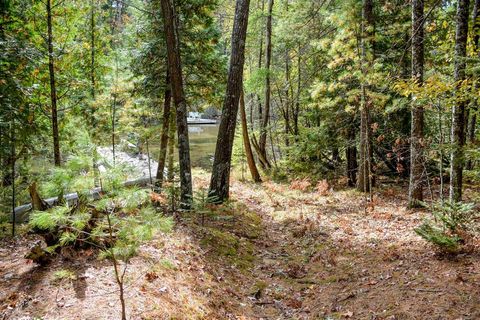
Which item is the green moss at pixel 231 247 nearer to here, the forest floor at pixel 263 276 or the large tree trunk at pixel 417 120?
the forest floor at pixel 263 276

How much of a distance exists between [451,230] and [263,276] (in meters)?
3.58

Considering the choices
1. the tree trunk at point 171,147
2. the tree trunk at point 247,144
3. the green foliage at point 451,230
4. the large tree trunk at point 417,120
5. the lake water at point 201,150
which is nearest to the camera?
the green foliage at point 451,230

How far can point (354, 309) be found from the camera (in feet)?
17.0

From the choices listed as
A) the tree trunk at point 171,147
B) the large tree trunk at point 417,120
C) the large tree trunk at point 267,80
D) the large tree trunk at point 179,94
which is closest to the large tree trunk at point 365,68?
the large tree trunk at point 417,120

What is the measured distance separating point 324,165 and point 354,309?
11.0 metres

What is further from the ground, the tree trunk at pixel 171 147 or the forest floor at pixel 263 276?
the tree trunk at pixel 171 147

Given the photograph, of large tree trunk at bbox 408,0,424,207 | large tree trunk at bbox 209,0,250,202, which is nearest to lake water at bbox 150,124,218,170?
large tree trunk at bbox 209,0,250,202

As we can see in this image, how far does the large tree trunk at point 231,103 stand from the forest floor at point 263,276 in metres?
0.95

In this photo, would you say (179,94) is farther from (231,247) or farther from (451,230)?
(451,230)

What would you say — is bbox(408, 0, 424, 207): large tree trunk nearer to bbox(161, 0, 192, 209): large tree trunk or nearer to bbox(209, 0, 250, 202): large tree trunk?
bbox(209, 0, 250, 202): large tree trunk

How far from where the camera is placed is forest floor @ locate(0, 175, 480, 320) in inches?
164

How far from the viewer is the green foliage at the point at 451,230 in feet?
18.9

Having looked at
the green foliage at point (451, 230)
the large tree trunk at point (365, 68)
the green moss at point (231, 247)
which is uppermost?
the large tree trunk at point (365, 68)

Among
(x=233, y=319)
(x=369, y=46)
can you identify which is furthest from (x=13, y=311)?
(x=369, y=46)
